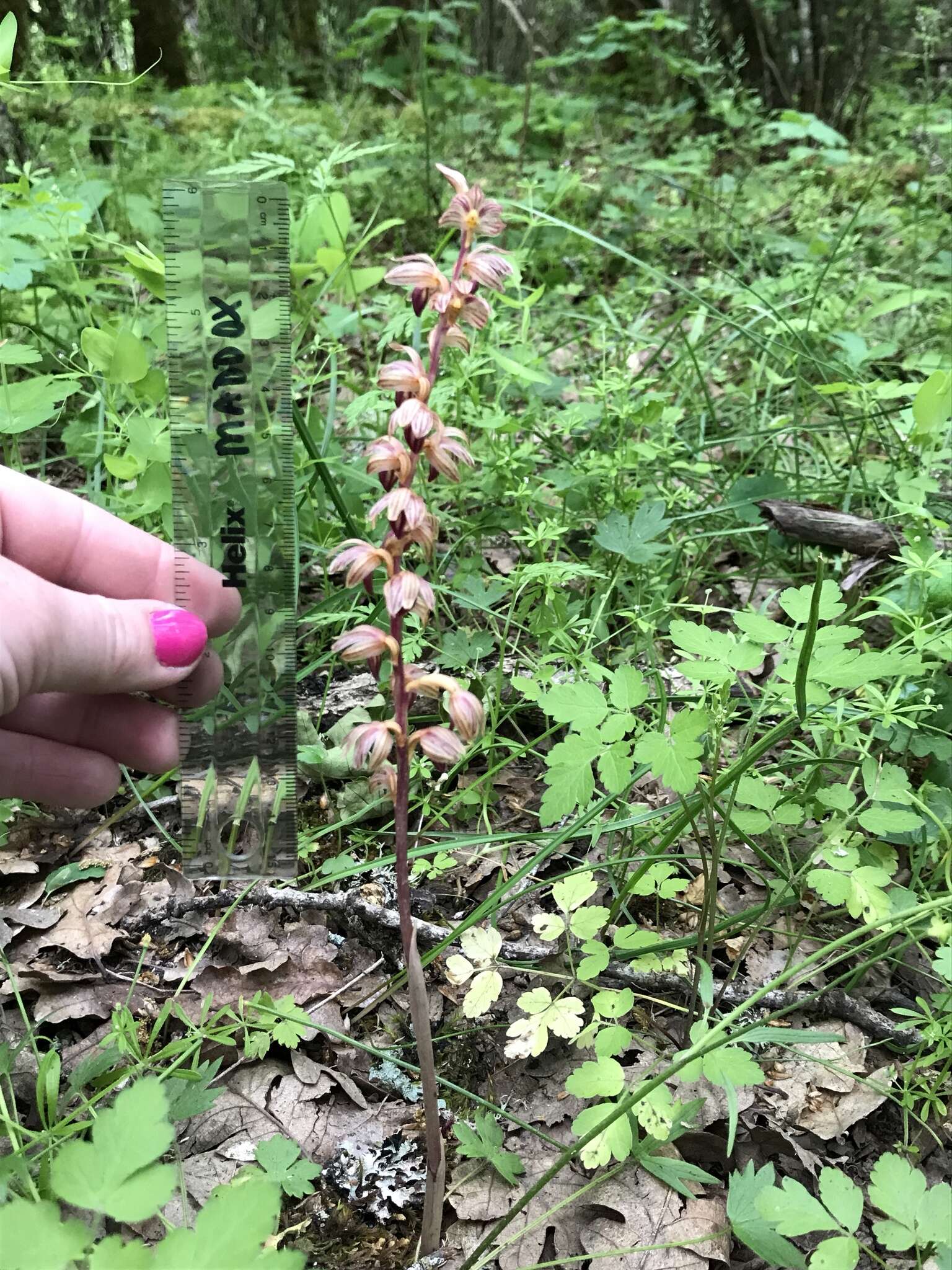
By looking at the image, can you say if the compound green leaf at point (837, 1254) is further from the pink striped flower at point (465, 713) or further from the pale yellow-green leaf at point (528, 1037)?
the pink striped flower at point (465, 713)

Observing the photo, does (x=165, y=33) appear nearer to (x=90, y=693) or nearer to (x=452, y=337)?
(x=90, y=693)

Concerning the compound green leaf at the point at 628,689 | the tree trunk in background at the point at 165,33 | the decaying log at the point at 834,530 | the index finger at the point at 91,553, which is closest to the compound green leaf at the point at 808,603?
the compound green leaf at the point at 628,689

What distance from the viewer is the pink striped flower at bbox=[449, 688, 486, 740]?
102cm

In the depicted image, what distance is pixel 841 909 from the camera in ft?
5.00

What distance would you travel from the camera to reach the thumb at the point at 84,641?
49.7 inches

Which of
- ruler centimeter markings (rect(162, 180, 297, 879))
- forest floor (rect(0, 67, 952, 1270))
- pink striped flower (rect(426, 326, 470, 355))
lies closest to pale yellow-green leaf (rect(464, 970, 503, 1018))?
forest floor (rect(0, 67, 952, 1270))

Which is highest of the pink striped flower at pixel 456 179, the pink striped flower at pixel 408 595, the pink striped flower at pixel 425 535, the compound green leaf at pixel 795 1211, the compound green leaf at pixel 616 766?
the pink striped flower at pixel 456 179

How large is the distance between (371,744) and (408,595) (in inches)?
7.1

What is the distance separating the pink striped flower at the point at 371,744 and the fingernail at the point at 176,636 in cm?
60

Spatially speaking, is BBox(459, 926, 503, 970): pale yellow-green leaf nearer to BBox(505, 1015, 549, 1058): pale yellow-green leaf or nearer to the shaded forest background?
BBox(505, 1015, 549, 1058): pale yellow-green leaf

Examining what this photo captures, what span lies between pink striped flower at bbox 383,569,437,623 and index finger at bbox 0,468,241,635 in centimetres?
83

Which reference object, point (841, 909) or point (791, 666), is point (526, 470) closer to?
point (791, 666)

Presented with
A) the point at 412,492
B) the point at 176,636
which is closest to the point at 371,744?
the point at 412,492

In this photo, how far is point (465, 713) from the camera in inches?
40.0
